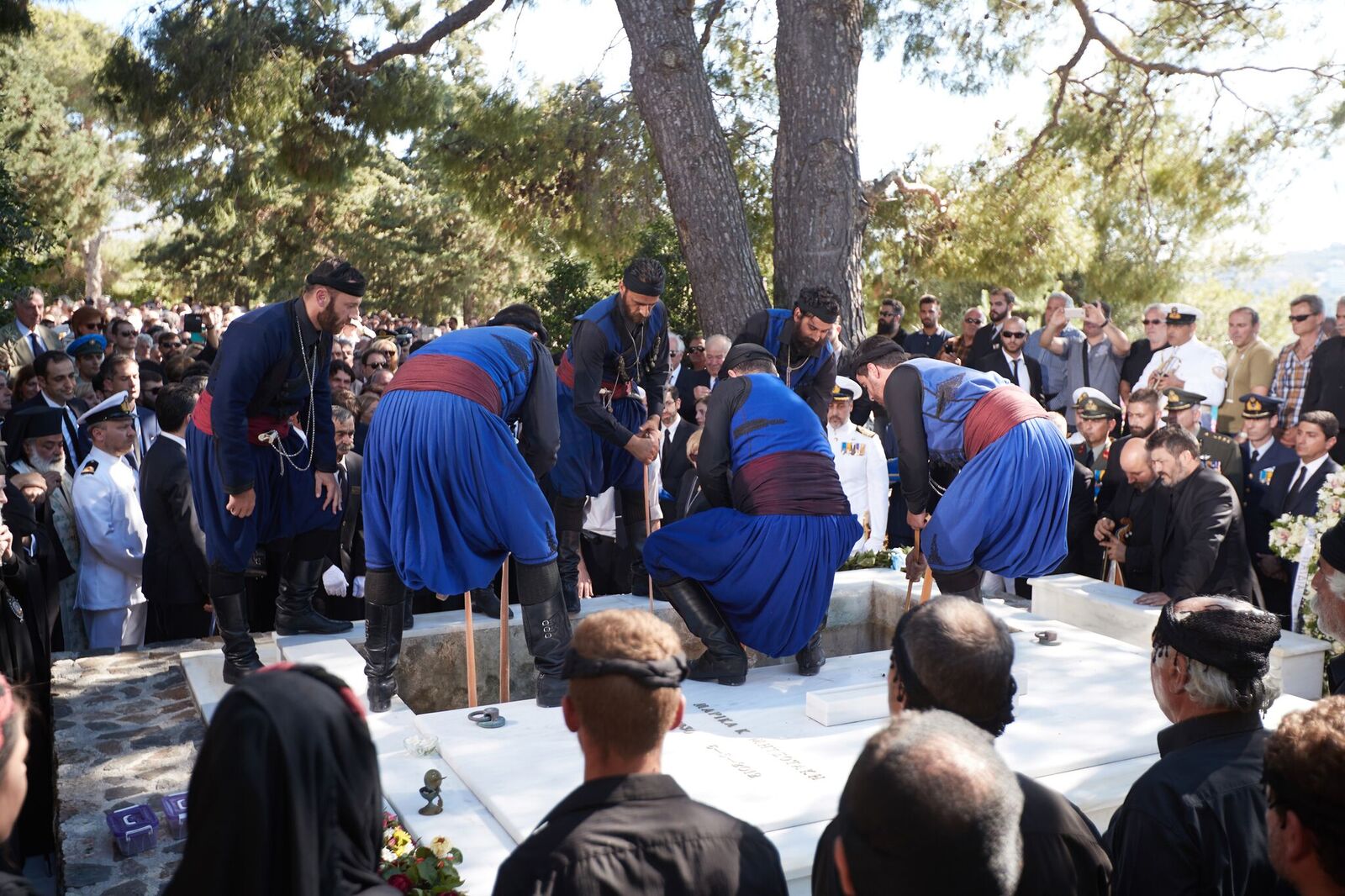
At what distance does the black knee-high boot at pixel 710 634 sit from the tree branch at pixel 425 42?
591 cm

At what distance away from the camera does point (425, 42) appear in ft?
30.3

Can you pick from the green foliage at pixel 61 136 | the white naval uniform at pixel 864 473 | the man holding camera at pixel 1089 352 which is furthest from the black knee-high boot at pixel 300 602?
the green foliage at pixel 61 136

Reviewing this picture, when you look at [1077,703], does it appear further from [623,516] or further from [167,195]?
[167,195]

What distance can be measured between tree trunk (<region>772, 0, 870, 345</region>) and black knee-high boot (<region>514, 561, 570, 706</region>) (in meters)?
4.44

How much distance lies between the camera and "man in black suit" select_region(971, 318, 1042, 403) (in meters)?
8.88

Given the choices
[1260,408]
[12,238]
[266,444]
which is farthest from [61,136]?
[1260,408]

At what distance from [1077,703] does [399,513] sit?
281 centimetres

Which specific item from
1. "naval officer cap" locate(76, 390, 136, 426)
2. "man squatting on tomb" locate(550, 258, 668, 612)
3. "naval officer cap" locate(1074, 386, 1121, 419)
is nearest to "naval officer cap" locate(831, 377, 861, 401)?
"naval officer cap" locate(1074, 386, 1121, 419)

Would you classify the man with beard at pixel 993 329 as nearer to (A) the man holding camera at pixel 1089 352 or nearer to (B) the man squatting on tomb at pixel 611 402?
(A) the man holding camera at pixel 1089 352

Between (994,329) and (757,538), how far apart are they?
5460 millimetres

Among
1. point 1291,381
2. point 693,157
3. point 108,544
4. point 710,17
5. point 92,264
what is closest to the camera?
point 108,544

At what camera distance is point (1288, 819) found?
1881mm

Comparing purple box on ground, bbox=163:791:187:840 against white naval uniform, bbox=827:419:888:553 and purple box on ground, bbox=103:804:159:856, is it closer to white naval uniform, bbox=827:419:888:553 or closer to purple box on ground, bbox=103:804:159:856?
purple box on ground, bbox=103:804:159:856

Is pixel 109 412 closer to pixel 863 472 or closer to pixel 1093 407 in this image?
pixel 863 472
